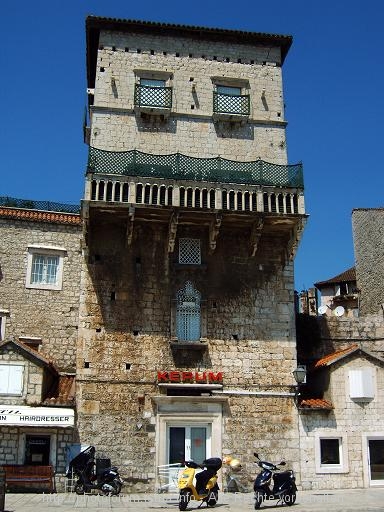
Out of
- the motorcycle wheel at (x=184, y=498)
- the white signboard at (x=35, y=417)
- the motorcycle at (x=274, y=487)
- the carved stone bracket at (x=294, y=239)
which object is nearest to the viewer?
the motorcycle wheel at (x=184, y=498)

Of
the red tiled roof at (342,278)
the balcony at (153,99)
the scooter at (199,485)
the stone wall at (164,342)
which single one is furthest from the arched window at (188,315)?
the red tiled roof at (342,278)

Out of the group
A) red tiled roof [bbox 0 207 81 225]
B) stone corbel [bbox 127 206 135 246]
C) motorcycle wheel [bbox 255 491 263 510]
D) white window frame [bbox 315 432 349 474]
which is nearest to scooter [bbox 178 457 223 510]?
motorcycle wheel [bbox 255 491 263 510]

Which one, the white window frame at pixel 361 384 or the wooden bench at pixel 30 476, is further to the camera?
the white window frame at pixel 361 384

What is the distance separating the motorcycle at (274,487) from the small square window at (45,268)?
11.9 m

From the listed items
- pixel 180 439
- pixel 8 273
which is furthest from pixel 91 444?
pixel 8 273

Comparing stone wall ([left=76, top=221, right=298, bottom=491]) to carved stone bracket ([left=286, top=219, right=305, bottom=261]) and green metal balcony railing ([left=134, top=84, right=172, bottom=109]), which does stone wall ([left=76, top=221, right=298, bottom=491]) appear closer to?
carved stone bracket ([left=286, top=219, right=305, bottom=261])

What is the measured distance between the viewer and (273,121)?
74.7 ft

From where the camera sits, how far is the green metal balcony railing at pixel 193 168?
1991cm

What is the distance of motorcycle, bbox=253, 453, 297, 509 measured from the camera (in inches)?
580

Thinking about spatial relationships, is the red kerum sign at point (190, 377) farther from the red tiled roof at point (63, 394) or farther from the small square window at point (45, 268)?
the small square window at point (45, 268)

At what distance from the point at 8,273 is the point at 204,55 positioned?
11046mm

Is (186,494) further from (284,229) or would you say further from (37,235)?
(37,235)

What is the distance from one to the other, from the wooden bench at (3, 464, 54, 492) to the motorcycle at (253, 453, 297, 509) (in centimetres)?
625

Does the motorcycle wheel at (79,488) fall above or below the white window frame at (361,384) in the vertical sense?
below
